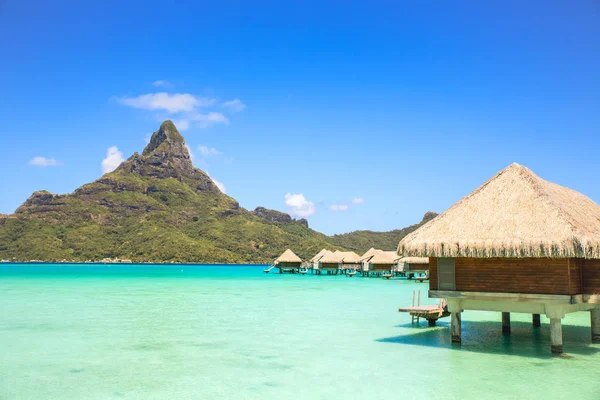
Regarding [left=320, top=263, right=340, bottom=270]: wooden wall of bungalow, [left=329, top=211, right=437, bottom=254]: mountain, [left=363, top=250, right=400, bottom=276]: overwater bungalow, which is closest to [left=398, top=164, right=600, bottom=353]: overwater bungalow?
[left=363, top=250, right=400, bottom=276]: overwater bungalow

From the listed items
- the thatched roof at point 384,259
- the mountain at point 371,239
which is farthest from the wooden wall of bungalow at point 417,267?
the mountain at point 371,239

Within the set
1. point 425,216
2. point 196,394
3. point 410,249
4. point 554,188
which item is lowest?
point 196,394

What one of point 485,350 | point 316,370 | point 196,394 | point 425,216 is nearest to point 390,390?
point 316,370

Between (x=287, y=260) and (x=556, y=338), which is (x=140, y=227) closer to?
(x=287, y=260)

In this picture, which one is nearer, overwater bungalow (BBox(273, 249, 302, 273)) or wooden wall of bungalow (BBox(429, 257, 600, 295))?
wooden wall of bungalow (BBox(429, 257, 600, 295))

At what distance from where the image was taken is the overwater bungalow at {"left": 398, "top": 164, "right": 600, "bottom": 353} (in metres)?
10.9

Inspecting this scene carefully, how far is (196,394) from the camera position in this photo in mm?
9031

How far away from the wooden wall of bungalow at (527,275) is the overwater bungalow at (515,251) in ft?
0.06

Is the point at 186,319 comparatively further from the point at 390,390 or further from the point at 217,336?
the point at 390,390

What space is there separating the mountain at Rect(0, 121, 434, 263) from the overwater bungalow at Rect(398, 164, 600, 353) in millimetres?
107370

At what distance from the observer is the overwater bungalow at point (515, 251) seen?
10.9 metres

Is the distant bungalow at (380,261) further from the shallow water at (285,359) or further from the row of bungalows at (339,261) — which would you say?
the shallow water at (285,359)

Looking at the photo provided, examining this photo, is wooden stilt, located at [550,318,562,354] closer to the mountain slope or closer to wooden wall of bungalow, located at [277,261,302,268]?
wooden wall of bungalow, located at [277,261,302,268]

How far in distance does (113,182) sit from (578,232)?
14124 centimetres
